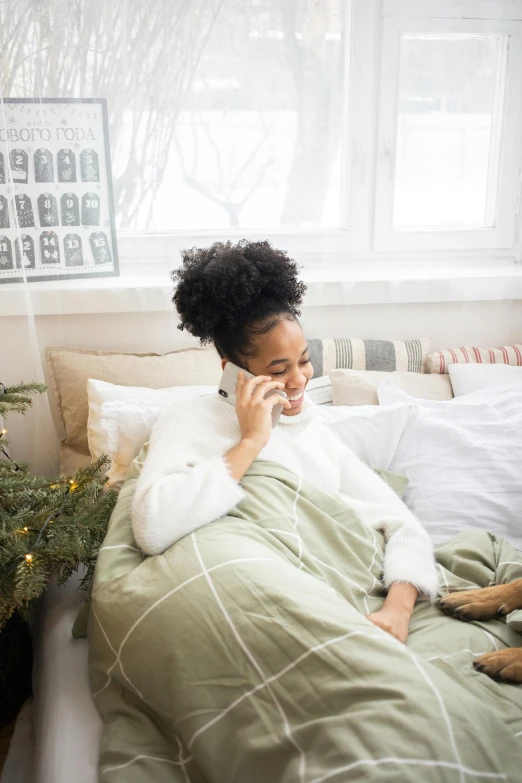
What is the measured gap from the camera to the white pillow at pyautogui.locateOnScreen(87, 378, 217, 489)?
5.27ft

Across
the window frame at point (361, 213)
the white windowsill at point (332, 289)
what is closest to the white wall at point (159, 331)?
the white windowsill at point (332, 289)

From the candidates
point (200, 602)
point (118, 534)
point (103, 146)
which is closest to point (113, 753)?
point (200, 602)

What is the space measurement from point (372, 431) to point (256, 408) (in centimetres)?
54

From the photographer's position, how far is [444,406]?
1808 mm

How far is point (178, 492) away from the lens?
3.71ft

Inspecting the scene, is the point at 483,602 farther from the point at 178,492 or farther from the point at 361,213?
the point at 361,213

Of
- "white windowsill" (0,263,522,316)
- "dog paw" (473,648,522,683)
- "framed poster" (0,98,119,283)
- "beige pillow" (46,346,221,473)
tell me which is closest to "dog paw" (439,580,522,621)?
"dog paw" (473,648,522,683)

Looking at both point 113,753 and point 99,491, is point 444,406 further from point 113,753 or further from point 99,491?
point 113,753

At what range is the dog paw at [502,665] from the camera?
3.38 feet

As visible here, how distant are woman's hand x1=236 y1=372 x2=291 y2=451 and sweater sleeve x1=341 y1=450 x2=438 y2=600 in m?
0.27

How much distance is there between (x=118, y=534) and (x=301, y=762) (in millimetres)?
539

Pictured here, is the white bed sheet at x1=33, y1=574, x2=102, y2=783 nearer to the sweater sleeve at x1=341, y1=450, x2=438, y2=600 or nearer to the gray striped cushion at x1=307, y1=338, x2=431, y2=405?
the sweater sleeve at x1=341, y1=450, x2=438, y2=600

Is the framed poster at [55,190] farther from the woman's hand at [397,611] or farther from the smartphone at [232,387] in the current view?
the woman's hand at [397,611]

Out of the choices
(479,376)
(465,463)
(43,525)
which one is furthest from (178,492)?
(479,376)
